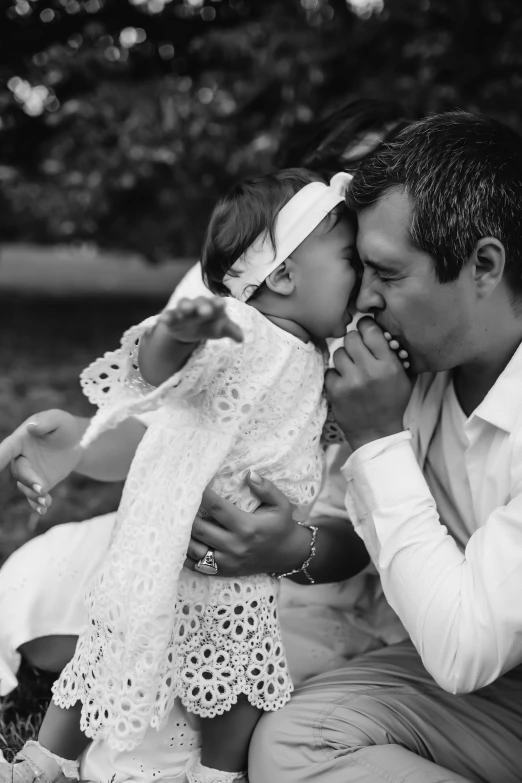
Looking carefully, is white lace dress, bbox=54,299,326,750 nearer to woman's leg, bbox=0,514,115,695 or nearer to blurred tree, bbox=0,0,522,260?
woman's leg, bbox=0,514,115,695

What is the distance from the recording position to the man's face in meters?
2.13

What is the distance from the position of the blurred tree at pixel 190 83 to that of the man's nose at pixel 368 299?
454 cm

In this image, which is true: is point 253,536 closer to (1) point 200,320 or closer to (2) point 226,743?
(2) point 226,743

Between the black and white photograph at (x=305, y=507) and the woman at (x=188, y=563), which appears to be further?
the woman at (x=188, y=563)

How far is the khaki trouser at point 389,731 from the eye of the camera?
201 centimetres

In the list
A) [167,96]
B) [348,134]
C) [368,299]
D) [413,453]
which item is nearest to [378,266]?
[368,299]

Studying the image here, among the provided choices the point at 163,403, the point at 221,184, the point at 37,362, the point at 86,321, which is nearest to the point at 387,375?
the point at 163,403

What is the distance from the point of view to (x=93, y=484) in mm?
4848

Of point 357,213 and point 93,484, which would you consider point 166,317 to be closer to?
point 357,213

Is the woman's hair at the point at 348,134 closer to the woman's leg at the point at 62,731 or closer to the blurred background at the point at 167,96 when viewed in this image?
the woman's leg at the point at 62,731

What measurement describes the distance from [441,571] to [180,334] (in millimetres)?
806

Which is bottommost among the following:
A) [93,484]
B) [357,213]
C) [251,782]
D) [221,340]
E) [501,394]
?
[93,484]

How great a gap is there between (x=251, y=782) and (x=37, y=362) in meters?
6.75

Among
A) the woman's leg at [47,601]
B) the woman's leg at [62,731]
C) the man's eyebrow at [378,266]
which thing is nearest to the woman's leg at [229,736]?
the woman's leg at [62,731]
